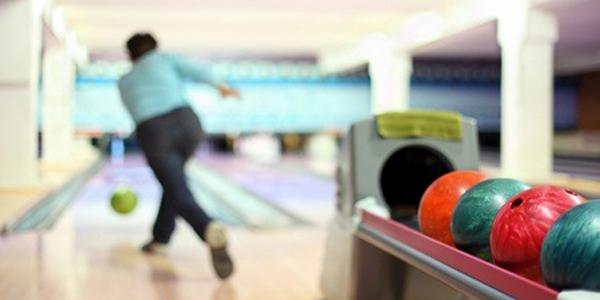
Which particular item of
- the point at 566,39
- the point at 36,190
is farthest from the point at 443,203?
the point at 566,39

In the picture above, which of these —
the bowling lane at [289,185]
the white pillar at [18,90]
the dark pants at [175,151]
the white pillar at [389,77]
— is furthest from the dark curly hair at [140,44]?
the white pillar at [389,77]

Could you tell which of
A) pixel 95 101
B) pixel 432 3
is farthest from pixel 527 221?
pixel 95 101

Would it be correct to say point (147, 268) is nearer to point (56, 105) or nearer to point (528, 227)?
point (528, 227)

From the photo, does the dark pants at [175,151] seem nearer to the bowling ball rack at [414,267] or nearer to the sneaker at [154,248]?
the sneaker at [154,248]

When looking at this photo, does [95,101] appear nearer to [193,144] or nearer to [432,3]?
[432,3]

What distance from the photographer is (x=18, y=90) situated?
9.19m

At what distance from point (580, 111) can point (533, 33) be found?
11.6 metres

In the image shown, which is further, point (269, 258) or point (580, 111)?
point (580, 111)

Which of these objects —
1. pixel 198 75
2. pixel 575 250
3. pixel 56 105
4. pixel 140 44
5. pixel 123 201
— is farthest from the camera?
pixel 56 105

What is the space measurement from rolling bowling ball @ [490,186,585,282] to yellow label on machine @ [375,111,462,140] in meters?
1.30

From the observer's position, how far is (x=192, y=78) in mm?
4199

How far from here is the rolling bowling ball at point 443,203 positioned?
2.59 m

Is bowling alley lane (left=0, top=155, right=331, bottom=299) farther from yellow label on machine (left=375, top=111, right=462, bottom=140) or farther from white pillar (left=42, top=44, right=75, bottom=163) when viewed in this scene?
white pillar (left=42, top=44, right=75, bottom=163)

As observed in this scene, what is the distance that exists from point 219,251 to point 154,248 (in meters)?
1.14
